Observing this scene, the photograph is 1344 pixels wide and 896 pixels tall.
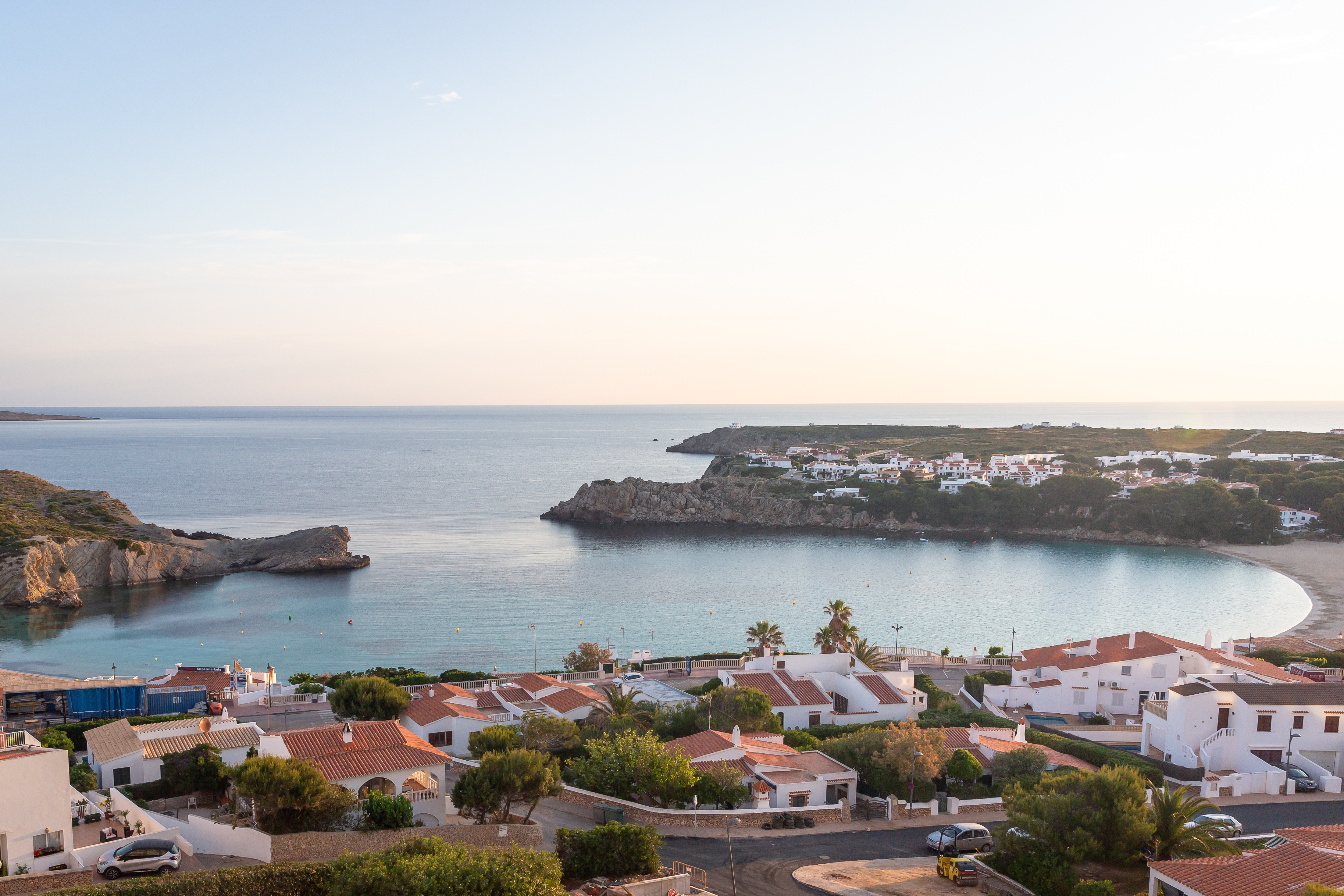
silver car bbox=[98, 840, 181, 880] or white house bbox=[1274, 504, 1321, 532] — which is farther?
white house bbox=[1274, 504, 1321, 532]

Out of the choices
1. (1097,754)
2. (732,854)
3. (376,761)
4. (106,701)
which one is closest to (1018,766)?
(1097,754)

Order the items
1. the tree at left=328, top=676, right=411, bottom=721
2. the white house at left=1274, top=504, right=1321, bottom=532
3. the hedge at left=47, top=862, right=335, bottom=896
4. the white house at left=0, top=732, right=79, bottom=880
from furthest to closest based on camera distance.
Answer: the white house at left=1274, top=504, right=1321, bottom=532 → the tree at left=328, top=676, right=411, bottom=721 → the white house at left=0, top=732, right=79, bottom=880 → the hedge at left=47, top=862, right=335, bottom=896

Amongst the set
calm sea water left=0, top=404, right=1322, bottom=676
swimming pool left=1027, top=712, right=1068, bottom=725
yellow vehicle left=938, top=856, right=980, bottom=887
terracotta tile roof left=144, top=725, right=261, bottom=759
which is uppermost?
terracotta tile roof left=144, top=725, right=261, bottom=759

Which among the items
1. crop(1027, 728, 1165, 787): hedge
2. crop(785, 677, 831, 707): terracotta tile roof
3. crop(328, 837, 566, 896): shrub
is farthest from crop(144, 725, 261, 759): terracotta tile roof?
crop(1027, 728, 1165, 787): hedge

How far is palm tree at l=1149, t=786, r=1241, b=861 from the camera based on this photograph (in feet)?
69.8

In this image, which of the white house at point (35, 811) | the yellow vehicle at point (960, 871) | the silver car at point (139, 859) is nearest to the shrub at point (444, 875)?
the silver car at point (139, 859)

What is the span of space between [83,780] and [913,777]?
22.5 meters

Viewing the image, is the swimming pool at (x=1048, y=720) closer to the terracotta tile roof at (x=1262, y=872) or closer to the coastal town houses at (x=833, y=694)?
the coastal town houses at (x=833, y=694)

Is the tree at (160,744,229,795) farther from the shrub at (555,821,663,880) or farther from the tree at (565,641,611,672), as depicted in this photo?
the tree at (565,641,611,672)

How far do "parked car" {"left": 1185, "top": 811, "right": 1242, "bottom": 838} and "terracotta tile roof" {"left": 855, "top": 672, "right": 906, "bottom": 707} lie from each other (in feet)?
45.6

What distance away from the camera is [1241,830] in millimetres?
24891

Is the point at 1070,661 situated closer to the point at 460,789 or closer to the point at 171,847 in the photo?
the point at 460,789

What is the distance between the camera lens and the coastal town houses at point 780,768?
26844 mm

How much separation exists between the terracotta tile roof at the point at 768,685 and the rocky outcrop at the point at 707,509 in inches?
2982
